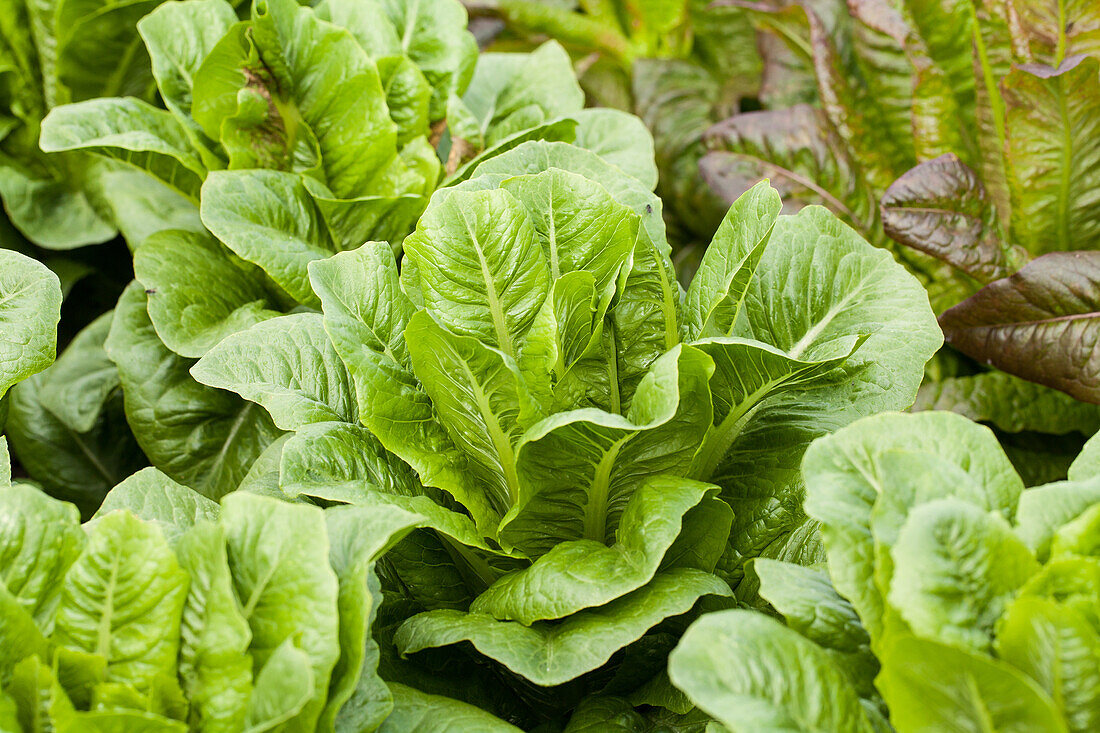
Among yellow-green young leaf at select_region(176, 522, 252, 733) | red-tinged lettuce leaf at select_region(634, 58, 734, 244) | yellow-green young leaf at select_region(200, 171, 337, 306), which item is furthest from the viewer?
red-tinged lettuce leaf at select_region(634, 58, 734, 244)

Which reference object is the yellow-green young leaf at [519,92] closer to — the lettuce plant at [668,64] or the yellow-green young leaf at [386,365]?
the lettuce plant at [668,64]

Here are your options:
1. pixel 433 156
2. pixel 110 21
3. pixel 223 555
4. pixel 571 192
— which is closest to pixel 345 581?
pixel 223 555

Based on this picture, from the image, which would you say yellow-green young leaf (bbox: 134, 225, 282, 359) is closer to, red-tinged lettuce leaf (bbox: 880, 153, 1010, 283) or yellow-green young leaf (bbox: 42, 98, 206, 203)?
yellow-green young leaf (bbox: 42, 98, 206, 203)

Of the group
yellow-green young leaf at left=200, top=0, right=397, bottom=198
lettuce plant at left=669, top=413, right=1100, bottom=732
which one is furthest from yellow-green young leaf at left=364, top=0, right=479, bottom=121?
lettuce plant at left=669, top=413, right=1100, bottom=732

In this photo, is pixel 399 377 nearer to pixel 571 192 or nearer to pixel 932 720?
pixel 571 192

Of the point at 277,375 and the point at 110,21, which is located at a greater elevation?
the point at 110,21
